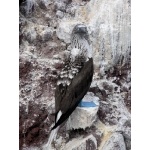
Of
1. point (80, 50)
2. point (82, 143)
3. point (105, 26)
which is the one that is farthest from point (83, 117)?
point (105, 26)

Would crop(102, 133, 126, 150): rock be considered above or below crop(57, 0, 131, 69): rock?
below

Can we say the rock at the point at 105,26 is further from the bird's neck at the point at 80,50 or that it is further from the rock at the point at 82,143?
the rock at the point at 82,143

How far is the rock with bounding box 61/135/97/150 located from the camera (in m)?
2.18

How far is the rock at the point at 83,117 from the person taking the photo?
85.4 inches

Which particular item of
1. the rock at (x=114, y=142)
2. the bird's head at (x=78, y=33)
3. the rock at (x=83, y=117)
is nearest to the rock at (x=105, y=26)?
the bird's head at (x=78, y=33)

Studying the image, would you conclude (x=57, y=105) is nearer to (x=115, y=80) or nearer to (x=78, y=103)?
(x=78, y=103)

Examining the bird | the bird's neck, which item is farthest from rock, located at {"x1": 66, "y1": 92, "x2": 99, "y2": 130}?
the bird's neck

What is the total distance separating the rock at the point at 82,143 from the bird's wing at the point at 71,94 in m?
0.12

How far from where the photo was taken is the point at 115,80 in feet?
7.26

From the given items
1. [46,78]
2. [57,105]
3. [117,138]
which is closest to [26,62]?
[46,78]

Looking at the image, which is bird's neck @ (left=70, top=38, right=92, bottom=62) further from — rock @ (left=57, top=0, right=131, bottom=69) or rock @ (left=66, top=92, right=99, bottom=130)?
rock @ (left=66, top=92, right=99, bottom=130)

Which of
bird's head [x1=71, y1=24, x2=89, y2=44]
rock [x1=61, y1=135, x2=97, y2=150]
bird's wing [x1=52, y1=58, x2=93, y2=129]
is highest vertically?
bird's head [x1=71, y1=24, x2=89, y2=44]

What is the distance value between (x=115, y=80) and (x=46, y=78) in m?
0.34

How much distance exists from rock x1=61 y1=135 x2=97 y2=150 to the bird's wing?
12cm
